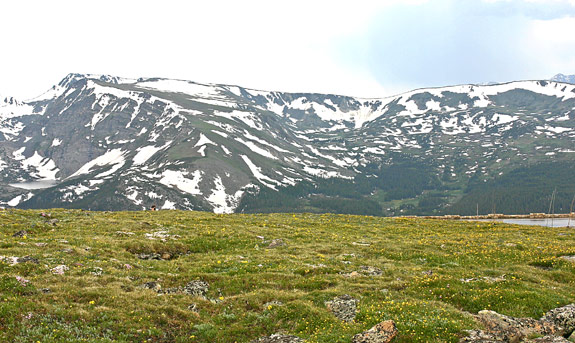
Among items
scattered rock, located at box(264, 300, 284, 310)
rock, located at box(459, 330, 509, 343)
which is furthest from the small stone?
rock, located at box(459, 330, 509, 343)

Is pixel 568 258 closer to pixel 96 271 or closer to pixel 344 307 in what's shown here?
pixel 344 307

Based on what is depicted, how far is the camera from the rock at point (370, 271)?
2629cm

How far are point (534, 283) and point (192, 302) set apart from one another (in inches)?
849

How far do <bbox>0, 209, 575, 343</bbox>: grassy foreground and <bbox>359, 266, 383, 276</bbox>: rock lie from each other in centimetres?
33

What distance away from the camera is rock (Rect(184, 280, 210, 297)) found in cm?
2152

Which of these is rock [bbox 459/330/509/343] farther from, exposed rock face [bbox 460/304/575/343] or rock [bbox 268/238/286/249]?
rock [bbox 268/238/286/249]

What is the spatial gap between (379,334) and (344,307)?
170 inches

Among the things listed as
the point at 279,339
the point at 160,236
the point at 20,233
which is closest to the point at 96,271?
the point at 160,236

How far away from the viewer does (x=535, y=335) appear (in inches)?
599

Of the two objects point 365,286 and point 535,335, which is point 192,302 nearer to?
point 365,286

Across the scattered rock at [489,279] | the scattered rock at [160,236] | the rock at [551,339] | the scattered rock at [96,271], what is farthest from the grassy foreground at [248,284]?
the rock at [551,339]

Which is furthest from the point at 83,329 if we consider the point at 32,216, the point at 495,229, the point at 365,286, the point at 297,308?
the point at 495,229

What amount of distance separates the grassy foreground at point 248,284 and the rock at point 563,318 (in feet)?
2.09

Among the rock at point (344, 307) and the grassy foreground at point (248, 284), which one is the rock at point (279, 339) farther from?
the rock at point (344, 307)
